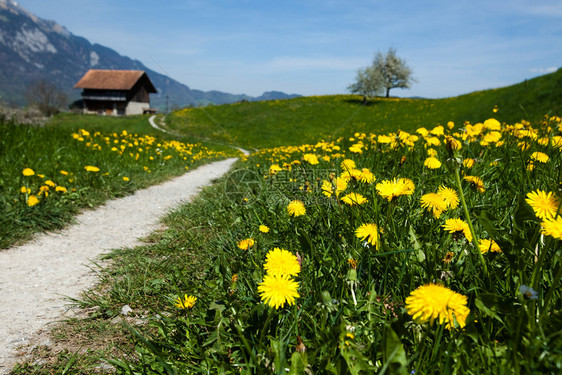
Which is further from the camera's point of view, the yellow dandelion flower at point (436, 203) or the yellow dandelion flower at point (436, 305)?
the yellow dandelion flower at point (436, 203)

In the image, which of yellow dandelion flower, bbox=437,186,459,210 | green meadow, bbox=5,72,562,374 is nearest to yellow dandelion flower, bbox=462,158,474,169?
green meadow, bbox=5,72,562,374

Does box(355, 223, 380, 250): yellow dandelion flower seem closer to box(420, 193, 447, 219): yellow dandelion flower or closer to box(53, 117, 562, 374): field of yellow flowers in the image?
box(53, 117, 562, 374): field of yellow flowers

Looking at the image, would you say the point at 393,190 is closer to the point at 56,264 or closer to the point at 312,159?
the point at 312,159

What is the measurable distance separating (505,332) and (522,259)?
1.05 feet

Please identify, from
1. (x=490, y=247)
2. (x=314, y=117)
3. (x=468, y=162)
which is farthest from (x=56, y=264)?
(x=314, y=117)

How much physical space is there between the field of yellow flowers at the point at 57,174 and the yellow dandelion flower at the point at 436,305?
420 cm

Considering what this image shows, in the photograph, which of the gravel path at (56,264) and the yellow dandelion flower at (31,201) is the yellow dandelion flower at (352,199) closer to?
the gravel path at (56,264)

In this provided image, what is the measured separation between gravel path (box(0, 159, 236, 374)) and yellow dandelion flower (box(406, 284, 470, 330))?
2.22 metres

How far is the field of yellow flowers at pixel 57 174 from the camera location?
3.99 meters

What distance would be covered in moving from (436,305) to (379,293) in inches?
20.4

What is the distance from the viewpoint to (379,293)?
160cm

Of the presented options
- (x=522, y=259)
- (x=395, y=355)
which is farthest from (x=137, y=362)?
(x=522, y=259)

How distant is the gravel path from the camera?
2229mm

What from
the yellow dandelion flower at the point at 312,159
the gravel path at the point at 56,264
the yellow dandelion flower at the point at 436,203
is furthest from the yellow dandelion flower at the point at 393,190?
the gravel path at the point at 56,264
